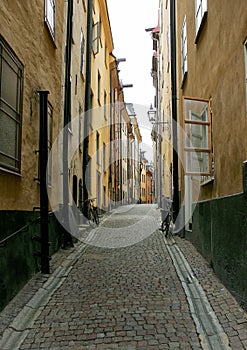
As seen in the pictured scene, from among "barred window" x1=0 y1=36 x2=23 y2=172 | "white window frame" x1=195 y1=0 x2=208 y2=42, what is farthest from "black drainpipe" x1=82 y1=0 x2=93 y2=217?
"barred window" x1=0 y1=36 x2=23 y2=172

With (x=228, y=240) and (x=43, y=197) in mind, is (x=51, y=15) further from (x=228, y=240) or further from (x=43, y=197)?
(x=228, y=240)

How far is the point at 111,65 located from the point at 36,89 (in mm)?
18782

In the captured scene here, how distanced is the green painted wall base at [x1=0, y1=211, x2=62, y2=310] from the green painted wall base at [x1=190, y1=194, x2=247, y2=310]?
2.88 metres

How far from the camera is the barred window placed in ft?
17.2

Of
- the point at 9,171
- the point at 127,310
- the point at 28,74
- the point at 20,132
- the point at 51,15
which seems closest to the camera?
the point at 127,310

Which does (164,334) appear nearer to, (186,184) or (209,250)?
(209,250)

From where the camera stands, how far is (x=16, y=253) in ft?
17.9

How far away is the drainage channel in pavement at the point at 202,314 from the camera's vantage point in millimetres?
3959

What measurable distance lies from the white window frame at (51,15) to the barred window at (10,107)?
237 centimetres

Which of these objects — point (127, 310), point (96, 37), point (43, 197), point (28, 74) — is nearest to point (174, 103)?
point (28, 74)

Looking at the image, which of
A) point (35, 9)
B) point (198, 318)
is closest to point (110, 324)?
point (198, 318)

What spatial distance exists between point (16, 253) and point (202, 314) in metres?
2.60

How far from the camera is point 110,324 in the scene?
448cm

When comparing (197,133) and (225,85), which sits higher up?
(225,85)
